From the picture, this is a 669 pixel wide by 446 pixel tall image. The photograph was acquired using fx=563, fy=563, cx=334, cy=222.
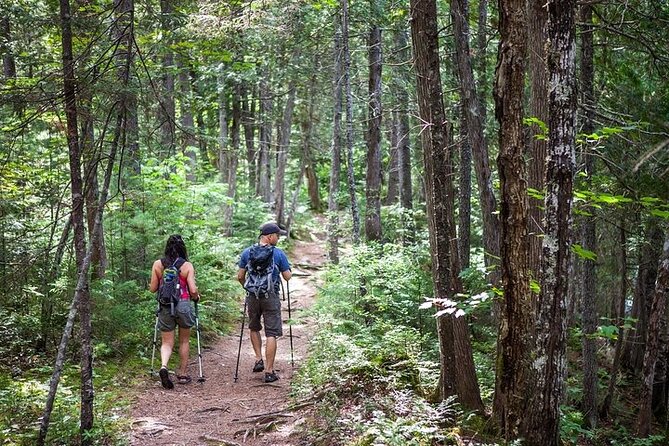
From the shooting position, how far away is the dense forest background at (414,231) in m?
4.70

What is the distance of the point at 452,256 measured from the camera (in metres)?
6.06

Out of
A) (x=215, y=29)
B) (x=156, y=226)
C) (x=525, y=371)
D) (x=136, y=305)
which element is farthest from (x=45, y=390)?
(x=215, y=29)

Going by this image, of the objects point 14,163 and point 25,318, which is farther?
point 14,163

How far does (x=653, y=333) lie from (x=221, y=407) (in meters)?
6.72

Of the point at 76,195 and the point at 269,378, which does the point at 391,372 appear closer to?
the point at 269,378

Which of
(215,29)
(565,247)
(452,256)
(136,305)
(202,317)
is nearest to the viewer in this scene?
(565,247)

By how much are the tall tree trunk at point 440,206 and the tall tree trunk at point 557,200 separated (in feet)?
5.46

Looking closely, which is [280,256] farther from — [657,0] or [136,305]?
[657,0]

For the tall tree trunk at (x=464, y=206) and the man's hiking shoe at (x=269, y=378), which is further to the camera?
the tall tree trunk at (x=464, y=206)

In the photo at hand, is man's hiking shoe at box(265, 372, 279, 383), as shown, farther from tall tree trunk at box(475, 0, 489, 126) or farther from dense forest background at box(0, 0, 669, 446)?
tall tree trunk at box(475, 0, 489, 126)

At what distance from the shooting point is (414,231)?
16.7 m

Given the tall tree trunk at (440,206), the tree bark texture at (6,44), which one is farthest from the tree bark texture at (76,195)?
the tall tree trunk at (440,206)

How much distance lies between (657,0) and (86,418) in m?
9.37

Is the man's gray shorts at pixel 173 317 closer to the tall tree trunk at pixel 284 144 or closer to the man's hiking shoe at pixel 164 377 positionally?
the man's hiking shoe at pixel 164 377
